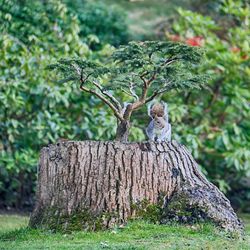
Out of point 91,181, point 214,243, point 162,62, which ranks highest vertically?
point 162,62

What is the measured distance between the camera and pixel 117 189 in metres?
6.42

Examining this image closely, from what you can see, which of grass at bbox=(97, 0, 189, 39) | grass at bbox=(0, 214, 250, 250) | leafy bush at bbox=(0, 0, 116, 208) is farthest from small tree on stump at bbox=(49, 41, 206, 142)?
grass at bbox=(97, 0, 189, 39)

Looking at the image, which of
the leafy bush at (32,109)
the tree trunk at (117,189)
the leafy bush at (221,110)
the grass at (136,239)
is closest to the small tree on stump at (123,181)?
the tree trunk at (117,189)

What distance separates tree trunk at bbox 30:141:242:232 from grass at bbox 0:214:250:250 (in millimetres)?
136

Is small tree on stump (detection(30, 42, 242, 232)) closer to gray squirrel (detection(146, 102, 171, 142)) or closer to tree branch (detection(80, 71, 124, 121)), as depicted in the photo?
A: tree branch (detection(80, 71, 124, 121))

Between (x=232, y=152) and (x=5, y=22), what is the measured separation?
3947mm

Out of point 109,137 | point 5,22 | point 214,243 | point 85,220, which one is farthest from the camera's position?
point 5,22

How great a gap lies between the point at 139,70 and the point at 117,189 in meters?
1.31

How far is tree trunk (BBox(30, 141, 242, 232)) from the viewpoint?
21.0 feet

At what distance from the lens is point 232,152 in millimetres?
10930

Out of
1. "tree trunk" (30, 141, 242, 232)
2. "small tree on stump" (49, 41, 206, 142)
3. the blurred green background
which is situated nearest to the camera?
"tree trunk" (30, 141, 242, 232)

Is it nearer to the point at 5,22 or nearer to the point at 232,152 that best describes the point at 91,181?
the point at 232,152

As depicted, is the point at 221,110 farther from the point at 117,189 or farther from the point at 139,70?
the point at 117,189

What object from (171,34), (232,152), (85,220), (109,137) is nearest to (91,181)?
(85,220)
